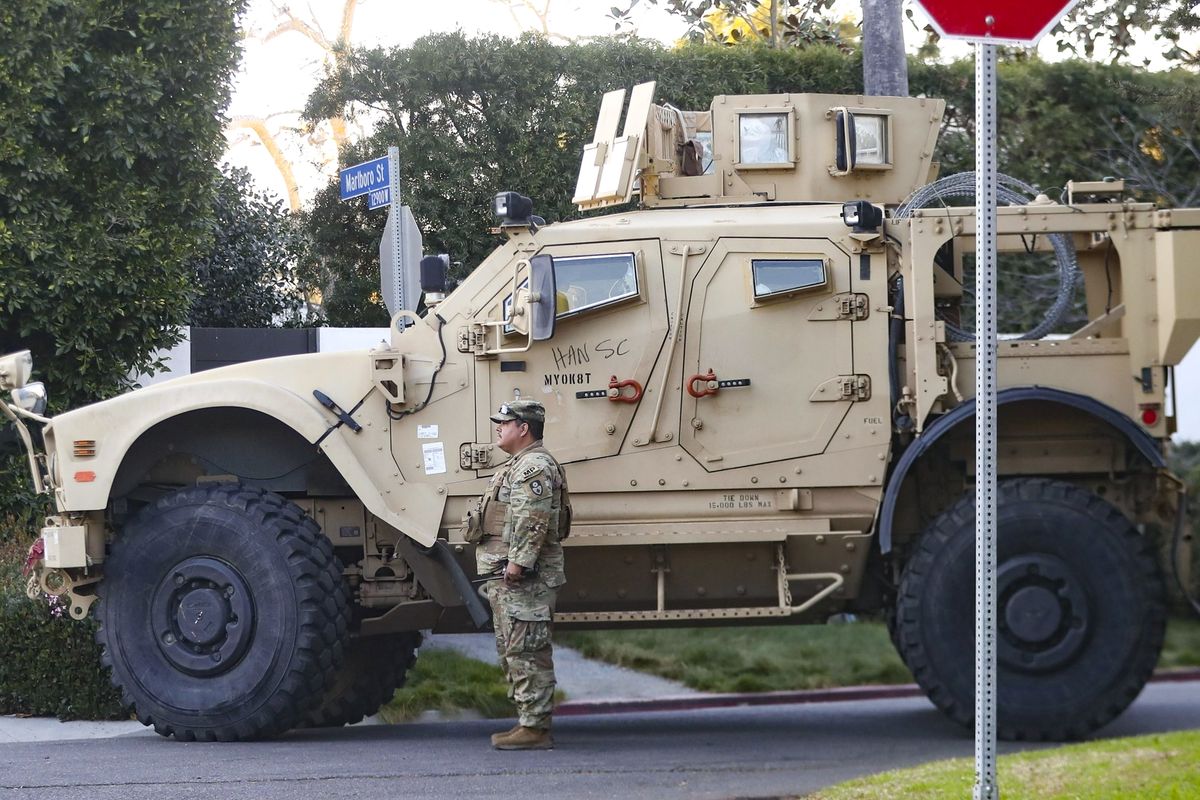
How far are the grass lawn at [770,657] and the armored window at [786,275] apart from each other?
8.42ft

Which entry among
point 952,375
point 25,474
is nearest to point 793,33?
point 25,474

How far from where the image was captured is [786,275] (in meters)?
8.21

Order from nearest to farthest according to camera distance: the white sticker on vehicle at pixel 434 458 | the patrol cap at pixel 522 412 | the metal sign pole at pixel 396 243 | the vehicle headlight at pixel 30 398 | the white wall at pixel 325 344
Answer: the patrol cap at pixel 522 412 < the white sticker on vehicle at pixel 434 458 < the vehicle headlight at pixel 30 398 < the metal sign pole at pixel 396 243 < the white wall at pixel 325 344

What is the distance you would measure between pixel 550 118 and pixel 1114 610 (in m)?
8.99

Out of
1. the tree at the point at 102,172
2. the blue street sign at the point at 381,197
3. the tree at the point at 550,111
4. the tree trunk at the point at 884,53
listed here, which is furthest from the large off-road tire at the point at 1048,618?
the tree at the point at 550,111

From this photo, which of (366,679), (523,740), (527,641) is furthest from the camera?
(366,679)

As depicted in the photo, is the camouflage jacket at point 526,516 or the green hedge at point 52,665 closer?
the camouflage jacket at point 526,516

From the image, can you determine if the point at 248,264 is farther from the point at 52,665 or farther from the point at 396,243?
the point at 52,665

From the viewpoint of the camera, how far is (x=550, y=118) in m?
15.5

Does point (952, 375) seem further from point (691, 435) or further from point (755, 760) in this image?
point (755, 760)

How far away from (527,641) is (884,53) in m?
7.24

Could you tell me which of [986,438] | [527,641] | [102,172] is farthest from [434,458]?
[102,172]

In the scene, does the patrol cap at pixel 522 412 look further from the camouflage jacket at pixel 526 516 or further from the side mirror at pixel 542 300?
the side mirror at pixel 542 300

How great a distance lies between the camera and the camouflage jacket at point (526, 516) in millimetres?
7637
